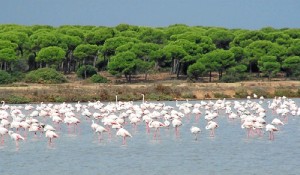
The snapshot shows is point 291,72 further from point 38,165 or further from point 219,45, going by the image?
point 38,165

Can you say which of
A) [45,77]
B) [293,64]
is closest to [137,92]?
[45,77]

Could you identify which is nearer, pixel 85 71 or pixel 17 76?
pixel 17 76

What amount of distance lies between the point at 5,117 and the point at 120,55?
28.2 meters

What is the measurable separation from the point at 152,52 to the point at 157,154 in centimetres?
3740

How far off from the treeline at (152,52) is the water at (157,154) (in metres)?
30.5

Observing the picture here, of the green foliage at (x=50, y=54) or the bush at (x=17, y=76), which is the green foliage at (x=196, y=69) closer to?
the green foliage at (x=50, y=54)

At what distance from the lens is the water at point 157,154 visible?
61.0 ft

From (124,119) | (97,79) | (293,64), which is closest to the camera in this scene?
(124,119)

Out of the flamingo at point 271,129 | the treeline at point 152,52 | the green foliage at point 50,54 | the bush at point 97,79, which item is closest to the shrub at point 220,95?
the treeline at point 152,52

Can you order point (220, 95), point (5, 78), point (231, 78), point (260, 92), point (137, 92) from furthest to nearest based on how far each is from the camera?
1. point (231, 78)
2. point (5, 78)
3. point (260, 92)
4. point (220, 95)
5. point (137, 92)

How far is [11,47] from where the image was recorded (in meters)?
56.8

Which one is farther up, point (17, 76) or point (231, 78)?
point (231, 78)

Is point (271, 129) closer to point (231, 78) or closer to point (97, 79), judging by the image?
point (97, 79)

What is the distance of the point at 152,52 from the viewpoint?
58.2m
